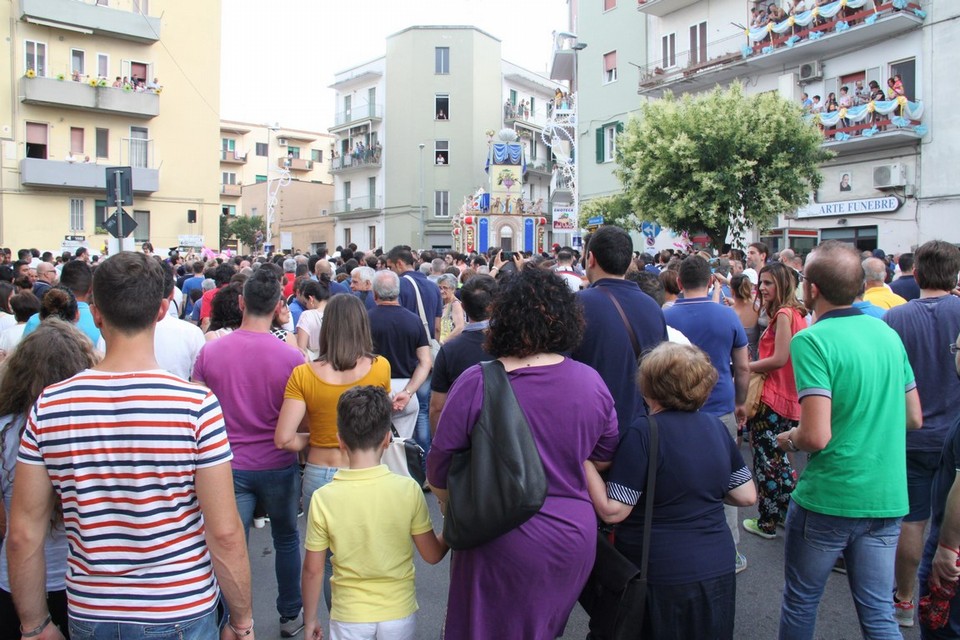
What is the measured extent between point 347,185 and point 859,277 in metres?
50.1

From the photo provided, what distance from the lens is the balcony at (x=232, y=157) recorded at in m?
56.9

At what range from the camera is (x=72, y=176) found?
27.7 meters

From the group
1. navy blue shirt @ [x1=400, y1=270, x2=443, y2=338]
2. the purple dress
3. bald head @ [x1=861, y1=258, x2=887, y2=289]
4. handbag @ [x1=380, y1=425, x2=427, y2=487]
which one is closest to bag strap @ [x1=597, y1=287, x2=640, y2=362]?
the purple dress

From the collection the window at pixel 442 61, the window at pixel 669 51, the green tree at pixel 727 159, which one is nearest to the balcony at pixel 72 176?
the green tree at pixel 727 159

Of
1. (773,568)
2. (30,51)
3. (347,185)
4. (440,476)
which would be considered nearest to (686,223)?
(773,568)

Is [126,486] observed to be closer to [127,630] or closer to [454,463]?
[127,630]

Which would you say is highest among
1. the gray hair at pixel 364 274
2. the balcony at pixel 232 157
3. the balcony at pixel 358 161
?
the balcony at pixel 232 157

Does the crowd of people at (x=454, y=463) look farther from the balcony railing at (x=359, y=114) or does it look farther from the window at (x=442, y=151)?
the balcony railing at (x=359, y=114)

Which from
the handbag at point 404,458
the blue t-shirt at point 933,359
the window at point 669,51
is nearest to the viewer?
the handbag at point 404,458

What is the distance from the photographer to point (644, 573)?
8.87ft

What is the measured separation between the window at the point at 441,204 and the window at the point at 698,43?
2514 cm

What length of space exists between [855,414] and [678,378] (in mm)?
935

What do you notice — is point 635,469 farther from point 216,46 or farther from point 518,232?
point 518,232

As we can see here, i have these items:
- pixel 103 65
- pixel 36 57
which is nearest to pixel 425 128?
pixel 103 65
